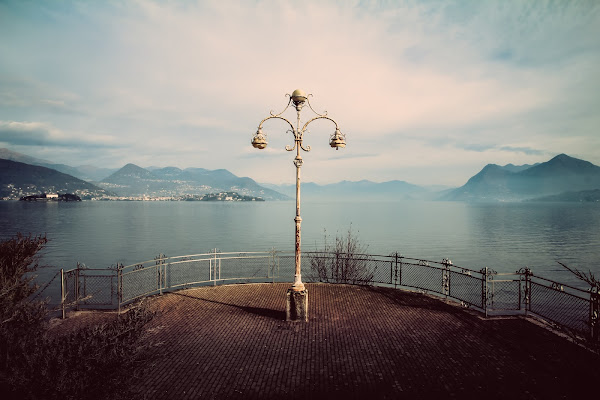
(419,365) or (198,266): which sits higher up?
(419,365)

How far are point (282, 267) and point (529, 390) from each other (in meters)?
28.5

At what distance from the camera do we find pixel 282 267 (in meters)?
34.2

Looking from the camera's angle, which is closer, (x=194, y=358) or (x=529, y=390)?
(x=529, y=390)

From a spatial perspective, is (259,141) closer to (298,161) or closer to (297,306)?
(298,161)

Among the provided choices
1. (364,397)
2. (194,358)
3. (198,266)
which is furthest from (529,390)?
(198,266)

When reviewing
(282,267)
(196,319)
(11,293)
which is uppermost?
(11,293)

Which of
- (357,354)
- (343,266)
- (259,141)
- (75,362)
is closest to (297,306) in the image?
(357,354)

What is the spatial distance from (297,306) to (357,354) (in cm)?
264

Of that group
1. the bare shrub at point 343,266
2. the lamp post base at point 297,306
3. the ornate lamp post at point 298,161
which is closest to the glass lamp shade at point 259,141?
the ornate lamp post at point 298,161

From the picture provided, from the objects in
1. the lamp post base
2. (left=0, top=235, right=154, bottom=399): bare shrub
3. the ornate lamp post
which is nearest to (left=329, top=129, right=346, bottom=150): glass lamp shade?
the ornate lamp post

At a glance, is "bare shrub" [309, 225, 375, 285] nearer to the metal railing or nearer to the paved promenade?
the metal railing

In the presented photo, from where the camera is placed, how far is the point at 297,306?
10164 mm

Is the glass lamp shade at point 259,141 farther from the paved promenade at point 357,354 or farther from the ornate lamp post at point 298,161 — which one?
the paved promenade at point 357,354

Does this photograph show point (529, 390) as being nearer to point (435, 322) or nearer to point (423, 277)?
point (435, 322)
